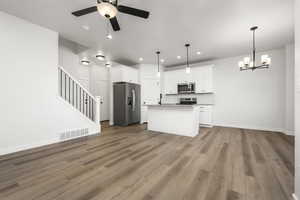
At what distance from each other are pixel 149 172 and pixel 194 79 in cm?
479

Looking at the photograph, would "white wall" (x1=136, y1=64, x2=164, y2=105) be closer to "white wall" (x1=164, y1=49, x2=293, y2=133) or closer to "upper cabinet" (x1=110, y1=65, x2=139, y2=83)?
"upper cabinet" (x1=110, y1=65, x2=139, y2=83)

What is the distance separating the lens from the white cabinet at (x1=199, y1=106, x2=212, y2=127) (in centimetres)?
512

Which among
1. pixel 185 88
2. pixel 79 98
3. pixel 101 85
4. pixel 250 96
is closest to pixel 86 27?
pixel 79 98

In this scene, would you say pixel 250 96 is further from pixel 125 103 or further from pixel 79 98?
pixel 79 98

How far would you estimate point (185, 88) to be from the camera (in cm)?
595

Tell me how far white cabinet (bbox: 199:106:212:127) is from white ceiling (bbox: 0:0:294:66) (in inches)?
92.8

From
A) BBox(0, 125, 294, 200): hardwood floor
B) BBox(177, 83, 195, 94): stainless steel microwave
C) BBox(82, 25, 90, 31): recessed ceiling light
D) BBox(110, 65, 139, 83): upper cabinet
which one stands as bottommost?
BBox(0, 125, 294, 200): hardwood floor

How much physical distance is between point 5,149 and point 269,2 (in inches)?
234

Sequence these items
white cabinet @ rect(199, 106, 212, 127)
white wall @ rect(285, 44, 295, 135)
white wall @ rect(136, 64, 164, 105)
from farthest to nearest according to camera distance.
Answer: white wall @ rect(136, 64, 164, 105) → white cabinet @ rect(199, 106, 212, 127) → white wall @ rect(285, 44, 295, 135)

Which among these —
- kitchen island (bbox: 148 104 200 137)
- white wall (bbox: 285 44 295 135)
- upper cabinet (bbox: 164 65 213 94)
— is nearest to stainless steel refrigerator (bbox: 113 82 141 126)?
kitchen island (bbox: 148 104 200 137)

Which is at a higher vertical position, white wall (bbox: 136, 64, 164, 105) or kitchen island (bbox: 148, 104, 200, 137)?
white wall (bbox: 136, 64, 164, 105)

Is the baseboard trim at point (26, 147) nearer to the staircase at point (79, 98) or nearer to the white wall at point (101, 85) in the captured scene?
the staircase at point (79, 98)

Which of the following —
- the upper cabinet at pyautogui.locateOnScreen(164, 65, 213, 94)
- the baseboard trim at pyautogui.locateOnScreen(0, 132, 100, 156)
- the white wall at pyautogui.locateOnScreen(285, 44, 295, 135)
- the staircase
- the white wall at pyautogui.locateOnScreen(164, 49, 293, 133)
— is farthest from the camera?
the upper cabinet at pyautogui.locateOnScreen(164, 65, 213, 94)

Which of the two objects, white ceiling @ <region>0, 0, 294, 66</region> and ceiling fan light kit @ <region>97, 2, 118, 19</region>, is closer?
ceiling fan light kit @ <region>97, 2, 118, 19</region>
